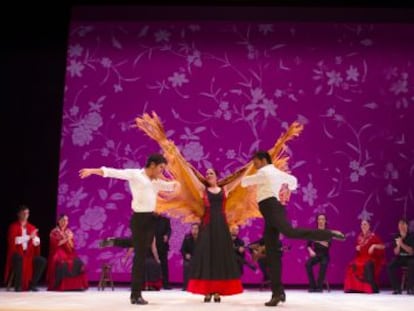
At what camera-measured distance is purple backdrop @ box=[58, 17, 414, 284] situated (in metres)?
9.00

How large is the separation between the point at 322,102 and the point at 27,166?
15.1 feet

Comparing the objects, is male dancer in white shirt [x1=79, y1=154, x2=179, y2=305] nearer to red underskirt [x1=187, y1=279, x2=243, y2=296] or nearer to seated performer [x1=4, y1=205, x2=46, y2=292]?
red underskirt [x1=187, y1=279, x2=243, y2=296]

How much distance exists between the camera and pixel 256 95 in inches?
360

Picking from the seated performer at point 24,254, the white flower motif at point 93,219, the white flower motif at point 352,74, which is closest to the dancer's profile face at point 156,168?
the seated performer at point 24,254

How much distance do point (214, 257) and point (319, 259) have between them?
3.04 meters

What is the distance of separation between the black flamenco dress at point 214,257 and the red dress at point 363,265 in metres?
2.96

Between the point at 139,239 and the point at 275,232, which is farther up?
the point at 275,232

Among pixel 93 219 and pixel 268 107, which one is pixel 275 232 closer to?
pixel 268 107

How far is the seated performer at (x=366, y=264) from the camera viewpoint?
8188 millimetres

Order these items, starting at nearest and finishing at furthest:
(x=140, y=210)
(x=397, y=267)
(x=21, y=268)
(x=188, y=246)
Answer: (x=140, y=210) → (x=21, y=268) → (x=397, y=267) → (x=188, y=246)

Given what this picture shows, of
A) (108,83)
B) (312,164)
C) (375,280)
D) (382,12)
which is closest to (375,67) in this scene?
(382,12)

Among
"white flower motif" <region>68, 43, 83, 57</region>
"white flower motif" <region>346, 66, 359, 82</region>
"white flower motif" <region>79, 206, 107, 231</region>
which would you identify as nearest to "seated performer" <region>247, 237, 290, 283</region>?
"white flower motif" <region>79, 206, 107, 231</region>

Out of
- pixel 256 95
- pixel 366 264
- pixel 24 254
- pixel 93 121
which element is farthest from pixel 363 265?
pixel 24 254

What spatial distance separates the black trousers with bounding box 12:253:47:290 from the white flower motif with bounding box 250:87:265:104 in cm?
389
